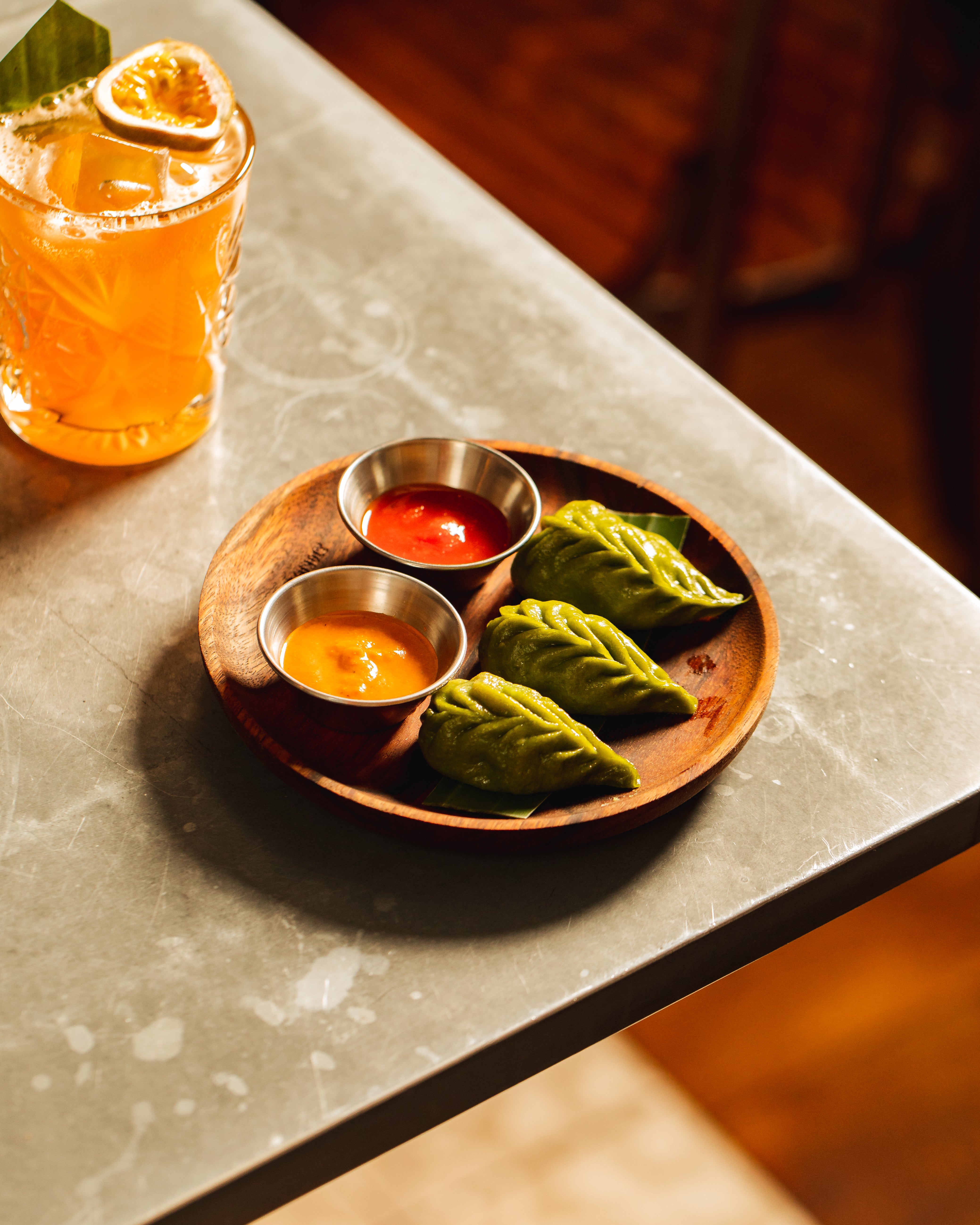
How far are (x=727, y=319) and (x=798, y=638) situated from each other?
2090 mm

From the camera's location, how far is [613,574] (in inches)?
45.3

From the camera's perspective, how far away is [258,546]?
4.02 feet

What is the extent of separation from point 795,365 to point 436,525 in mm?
2703

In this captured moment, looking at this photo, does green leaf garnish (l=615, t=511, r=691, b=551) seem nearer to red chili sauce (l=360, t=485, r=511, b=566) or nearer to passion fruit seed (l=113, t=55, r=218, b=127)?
red chili sauce (l=360, t=485, r=511, b=566)

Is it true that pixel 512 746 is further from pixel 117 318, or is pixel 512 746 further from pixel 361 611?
pixel 117 318

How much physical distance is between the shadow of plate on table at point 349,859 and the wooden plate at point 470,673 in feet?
0.13

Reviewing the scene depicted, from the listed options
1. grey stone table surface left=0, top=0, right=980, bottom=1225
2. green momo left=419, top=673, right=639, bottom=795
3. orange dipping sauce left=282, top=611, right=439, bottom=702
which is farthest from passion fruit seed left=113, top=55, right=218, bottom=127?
green momo left=419, top=673, right=639, bottom=795

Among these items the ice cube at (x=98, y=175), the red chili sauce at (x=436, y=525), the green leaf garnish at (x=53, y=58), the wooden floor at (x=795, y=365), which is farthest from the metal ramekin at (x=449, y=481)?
the wooden floor at (x=795, y=365)

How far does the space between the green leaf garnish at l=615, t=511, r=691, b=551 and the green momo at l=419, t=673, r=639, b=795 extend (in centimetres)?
29

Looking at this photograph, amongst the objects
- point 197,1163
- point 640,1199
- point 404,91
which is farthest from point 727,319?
point 197,1163

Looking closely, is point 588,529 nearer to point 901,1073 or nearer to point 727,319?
point 901,1073

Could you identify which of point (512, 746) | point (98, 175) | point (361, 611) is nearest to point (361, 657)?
point (361, 611)

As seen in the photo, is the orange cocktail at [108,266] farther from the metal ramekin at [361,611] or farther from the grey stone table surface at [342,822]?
the metal ramekin at [361,611]

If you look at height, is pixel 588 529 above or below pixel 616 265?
above
